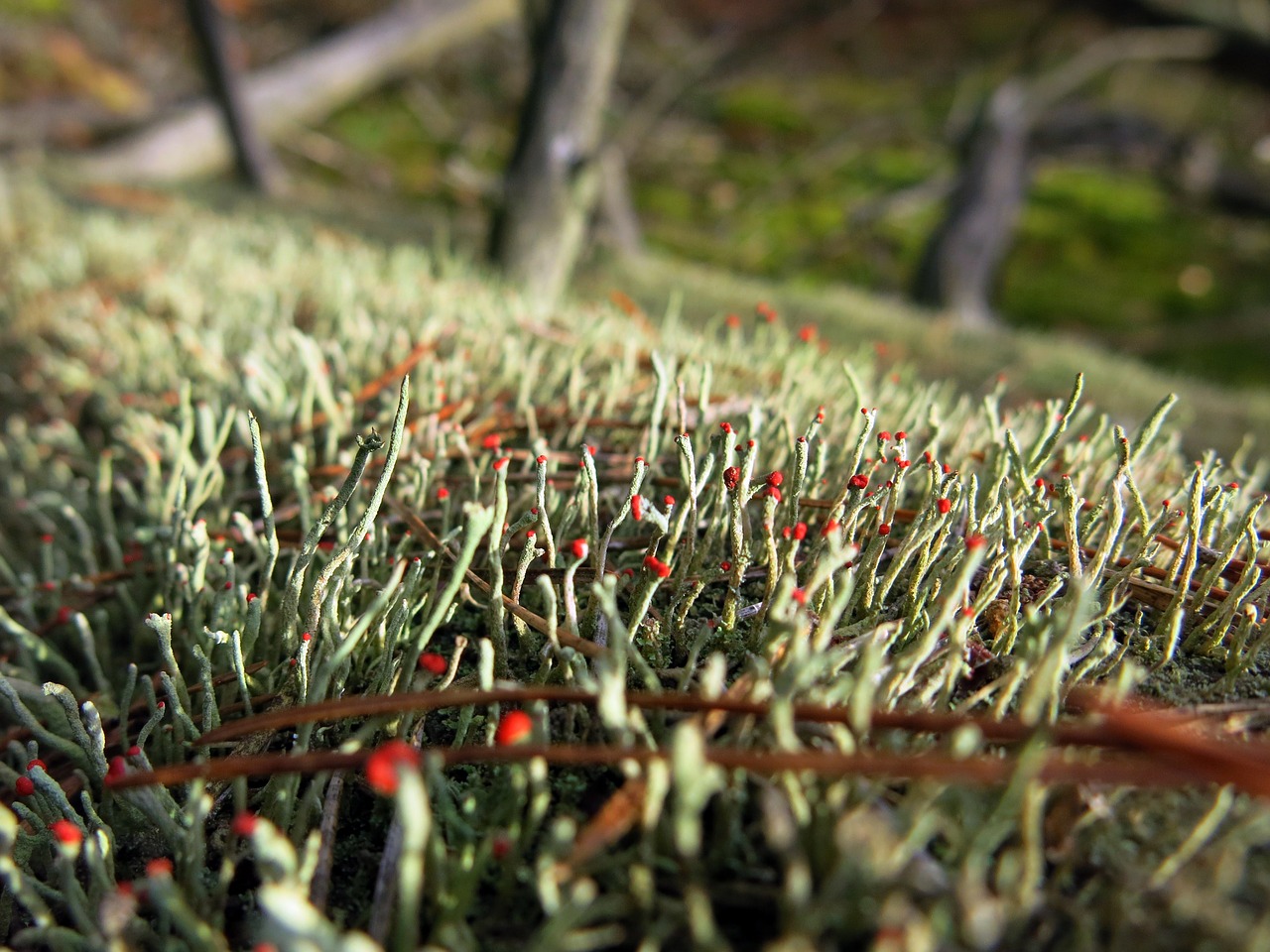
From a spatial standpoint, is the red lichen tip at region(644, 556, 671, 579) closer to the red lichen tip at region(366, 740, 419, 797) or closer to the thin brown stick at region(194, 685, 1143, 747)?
the thin brown stick at region(194, 685, 1143, 747)

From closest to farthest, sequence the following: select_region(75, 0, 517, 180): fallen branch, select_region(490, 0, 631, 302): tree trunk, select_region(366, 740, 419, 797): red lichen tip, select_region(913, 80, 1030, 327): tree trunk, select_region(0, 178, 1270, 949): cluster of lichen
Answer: select_region(366, 740, 419, 797): red lichen tip
select_region(0, 178, 1270, 949): cluster of lichen
select_region(490, 0, 631, 302): tree trunk
select_region(913, 80, 1030, 327): tree trunk
select_region(75, 0, 517, 180): fallen branch

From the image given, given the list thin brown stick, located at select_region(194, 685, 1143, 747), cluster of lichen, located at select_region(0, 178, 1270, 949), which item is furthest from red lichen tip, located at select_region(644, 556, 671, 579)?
thin brown stick, located at select_region(194, 685, 1143, 747)

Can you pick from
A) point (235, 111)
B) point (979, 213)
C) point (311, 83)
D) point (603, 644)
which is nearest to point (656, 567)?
point (603, 644)

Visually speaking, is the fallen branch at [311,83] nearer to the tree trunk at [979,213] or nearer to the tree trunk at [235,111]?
the tree trunk at [235,111]

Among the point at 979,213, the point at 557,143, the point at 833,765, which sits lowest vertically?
the point at 833,765

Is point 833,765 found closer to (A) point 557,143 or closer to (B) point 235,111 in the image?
(A) point 557,143

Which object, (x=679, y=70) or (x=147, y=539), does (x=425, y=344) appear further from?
(x=679, y=70)

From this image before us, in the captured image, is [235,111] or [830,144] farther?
[830,144]
